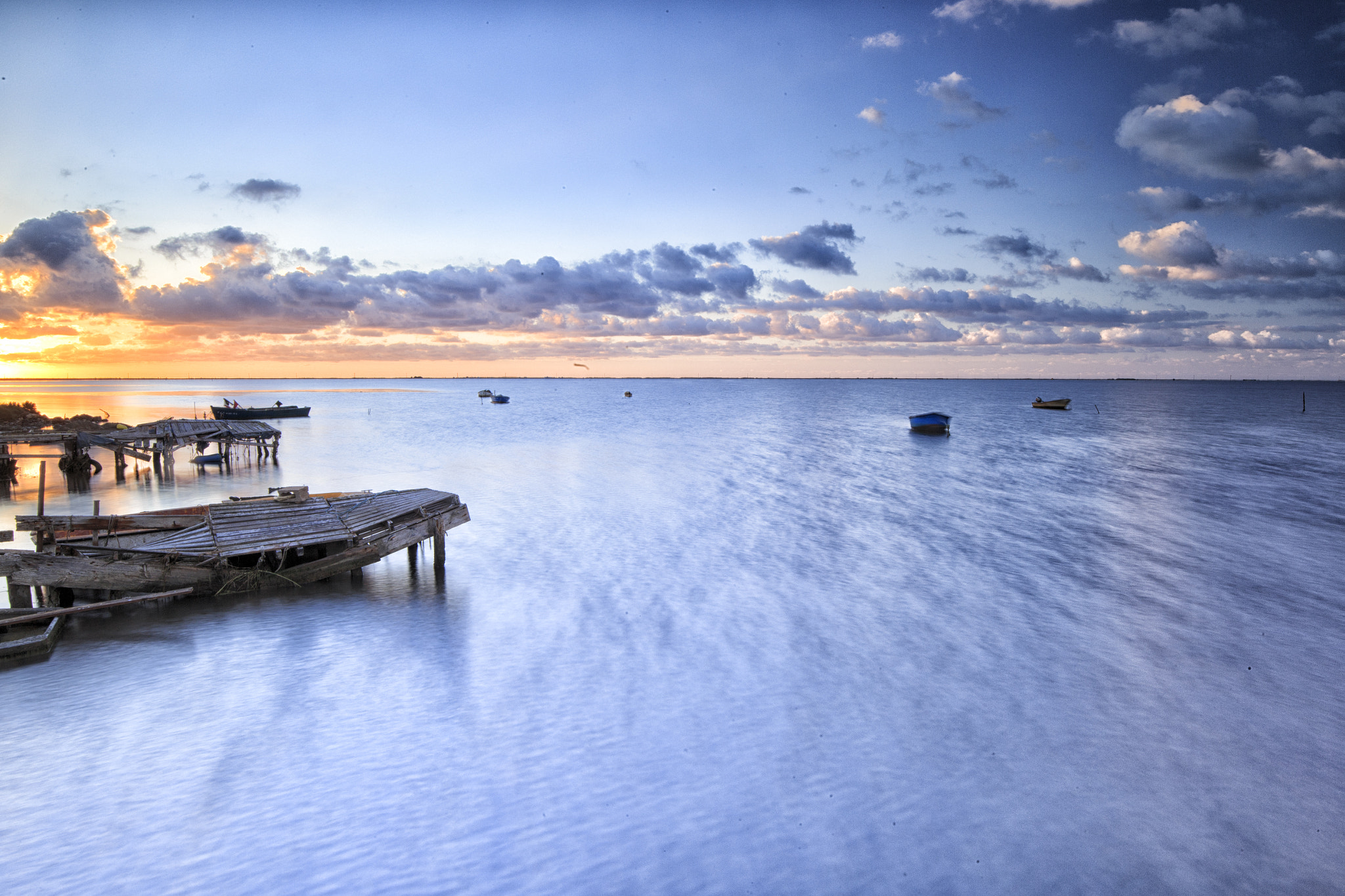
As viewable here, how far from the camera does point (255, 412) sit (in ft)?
253

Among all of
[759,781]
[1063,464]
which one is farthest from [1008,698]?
[1063,464]

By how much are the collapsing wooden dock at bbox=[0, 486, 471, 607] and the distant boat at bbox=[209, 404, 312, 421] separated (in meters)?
58.4

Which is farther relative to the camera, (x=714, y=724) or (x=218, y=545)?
(x=218, y=545)

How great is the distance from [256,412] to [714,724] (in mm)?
→ 83430

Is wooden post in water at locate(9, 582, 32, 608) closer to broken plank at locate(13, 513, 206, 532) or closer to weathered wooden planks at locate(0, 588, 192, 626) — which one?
weathered wooden planks at locate(0, 588, 192, 626)

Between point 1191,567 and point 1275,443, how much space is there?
5022 centimetres

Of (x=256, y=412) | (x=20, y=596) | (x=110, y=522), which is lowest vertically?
(x=20, y=596)

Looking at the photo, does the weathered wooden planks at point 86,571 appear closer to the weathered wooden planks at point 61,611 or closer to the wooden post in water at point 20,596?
the wooden post in water at point 20,596

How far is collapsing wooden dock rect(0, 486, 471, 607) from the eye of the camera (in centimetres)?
1278

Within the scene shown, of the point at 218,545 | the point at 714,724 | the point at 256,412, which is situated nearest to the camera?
the point at 714,724

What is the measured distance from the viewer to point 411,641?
12.7 meters

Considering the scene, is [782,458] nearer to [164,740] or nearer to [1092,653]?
[1092,653]

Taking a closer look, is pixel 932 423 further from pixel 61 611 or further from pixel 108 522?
pixel 61 611

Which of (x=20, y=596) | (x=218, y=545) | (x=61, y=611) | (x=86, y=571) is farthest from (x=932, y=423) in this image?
(x=20, y=596)
